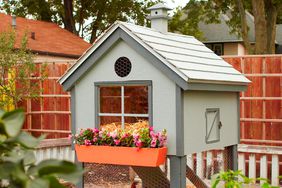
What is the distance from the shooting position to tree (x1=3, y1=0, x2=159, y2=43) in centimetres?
2417

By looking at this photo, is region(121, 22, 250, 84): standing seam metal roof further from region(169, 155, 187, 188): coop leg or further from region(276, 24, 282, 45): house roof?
region(276, 24, 282, 45): house roof

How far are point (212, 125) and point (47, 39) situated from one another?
465 inches

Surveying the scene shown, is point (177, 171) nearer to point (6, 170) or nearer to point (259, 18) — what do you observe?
point (6, 170)

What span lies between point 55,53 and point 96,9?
11.4m

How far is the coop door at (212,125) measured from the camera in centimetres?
505

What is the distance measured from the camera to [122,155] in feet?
15.0

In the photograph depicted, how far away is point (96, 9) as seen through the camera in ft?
84.9

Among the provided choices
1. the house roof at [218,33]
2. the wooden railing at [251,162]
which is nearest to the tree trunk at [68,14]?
the house roof at [218,33]

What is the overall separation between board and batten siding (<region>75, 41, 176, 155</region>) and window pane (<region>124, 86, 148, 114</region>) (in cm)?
19

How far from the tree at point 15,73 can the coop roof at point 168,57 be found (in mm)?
5863

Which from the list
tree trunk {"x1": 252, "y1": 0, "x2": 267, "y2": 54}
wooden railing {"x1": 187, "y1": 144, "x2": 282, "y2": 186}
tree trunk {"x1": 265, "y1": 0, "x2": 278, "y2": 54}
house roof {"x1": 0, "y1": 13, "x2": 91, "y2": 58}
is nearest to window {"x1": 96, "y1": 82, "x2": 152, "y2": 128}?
wooden railing {"x1": 187, "y1": 144, "x2": 282, "y2": 186}

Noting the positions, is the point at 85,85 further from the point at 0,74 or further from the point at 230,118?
the point at 0,74

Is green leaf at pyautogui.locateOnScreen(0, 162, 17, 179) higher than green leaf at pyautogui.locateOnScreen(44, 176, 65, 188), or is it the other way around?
green leaf at pyautogui.locateOnScreen(0, 162, 17, 179)

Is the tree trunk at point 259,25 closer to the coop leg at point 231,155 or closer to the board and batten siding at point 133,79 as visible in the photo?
the coop leg at point 231,155
